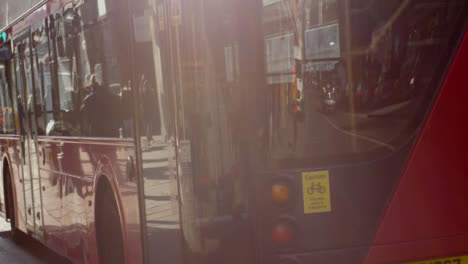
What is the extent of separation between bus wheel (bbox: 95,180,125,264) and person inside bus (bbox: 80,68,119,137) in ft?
1.37

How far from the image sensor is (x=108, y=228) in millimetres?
6066

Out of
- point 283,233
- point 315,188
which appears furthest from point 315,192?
point 283,233

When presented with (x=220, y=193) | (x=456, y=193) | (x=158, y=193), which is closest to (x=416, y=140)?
(x=456, y=193)

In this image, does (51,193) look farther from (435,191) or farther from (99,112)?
(435,191)

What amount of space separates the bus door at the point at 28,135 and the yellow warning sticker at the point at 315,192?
15.6 ft

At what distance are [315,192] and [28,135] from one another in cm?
526

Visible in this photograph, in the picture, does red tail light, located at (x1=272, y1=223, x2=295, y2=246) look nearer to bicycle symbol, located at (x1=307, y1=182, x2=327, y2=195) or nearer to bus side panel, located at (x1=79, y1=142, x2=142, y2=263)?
bicycle symbol, located at (x1=307, y1=182, x2=327, y2=195)

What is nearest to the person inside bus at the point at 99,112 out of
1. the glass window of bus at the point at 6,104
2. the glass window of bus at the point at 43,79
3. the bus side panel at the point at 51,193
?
the bus side panel at the point at 51,193

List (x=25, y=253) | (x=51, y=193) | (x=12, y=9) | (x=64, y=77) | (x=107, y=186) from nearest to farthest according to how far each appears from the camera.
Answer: (x=107, y=186), (x=64, y=77), (x=51, y=193), (x=12, y=9), (x=25, y=253)

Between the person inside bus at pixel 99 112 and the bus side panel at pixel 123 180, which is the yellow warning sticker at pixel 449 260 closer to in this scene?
the bus side panel at pixel 123 180

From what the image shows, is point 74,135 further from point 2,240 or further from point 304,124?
point 2,240

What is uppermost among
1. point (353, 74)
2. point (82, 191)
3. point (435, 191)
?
point (353, 74)

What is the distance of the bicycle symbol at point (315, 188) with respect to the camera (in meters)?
4.26

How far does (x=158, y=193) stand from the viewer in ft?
15.2
